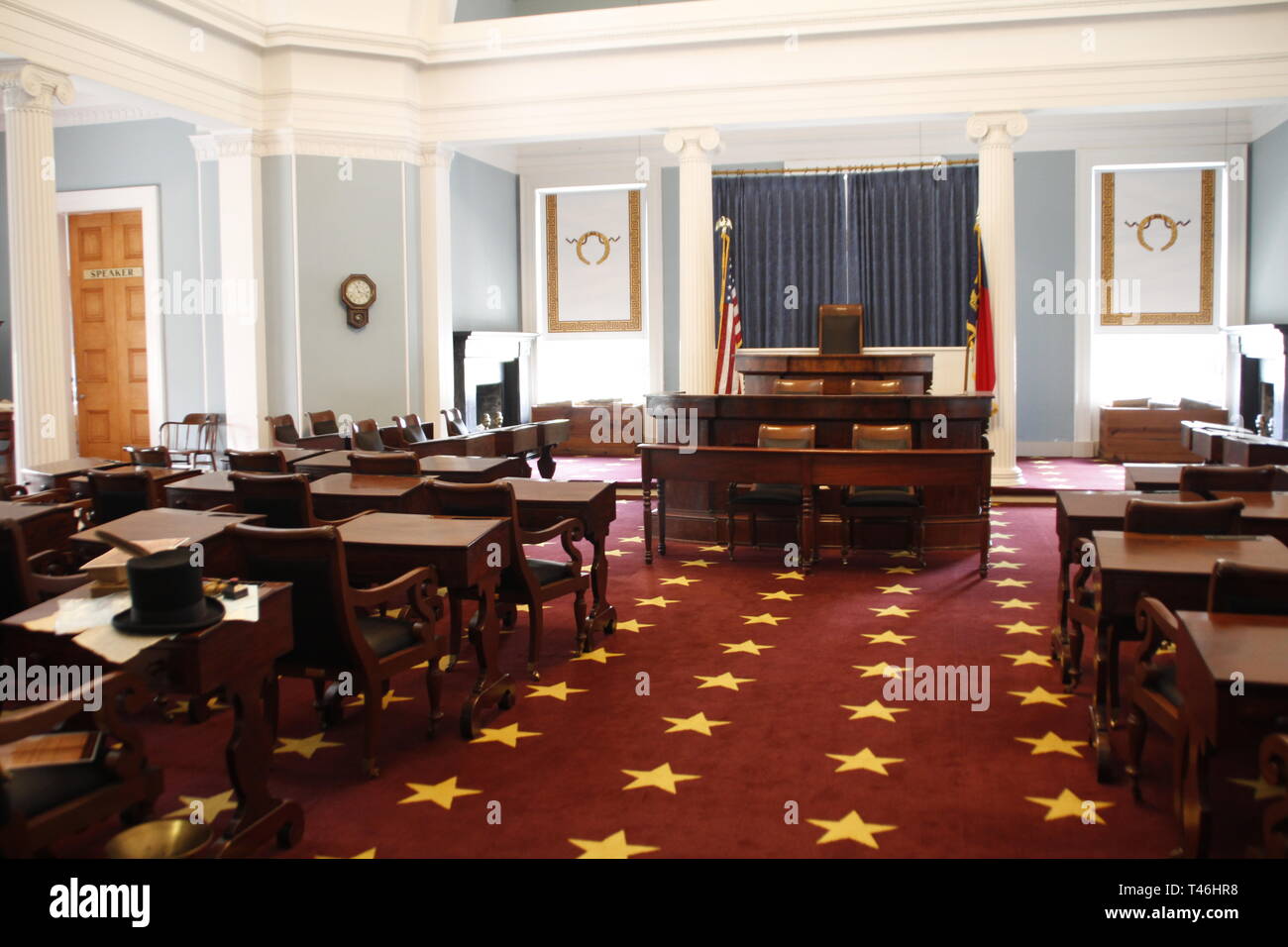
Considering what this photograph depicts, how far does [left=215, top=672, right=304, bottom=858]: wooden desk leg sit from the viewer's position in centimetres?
314

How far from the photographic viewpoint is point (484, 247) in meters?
14.4

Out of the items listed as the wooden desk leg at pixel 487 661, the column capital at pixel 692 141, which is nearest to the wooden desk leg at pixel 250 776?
the wooden desk leg at pixel 487 661

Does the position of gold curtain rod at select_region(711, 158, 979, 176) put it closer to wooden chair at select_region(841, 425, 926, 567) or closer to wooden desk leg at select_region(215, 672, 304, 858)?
wooden chair at select_region(841, 425, 926, 567)

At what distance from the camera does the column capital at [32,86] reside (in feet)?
26.9

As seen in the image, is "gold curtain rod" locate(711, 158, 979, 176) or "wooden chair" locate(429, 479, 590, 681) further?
"gold curtain rod" locate(711, 158, 979, 176)

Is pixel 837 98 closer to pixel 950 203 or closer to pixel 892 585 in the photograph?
pixel 950 203

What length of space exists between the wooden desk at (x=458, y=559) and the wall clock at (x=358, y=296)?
280 inches

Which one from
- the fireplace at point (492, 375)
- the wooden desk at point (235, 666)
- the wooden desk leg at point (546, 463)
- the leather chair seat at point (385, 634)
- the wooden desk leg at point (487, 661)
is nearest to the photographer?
the wooden desk at point (235, 666)

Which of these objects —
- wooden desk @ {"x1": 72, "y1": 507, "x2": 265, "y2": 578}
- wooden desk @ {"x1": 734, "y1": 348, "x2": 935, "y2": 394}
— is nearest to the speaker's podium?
wooden desk @ {"x1": 734, "y1": 348, "x2": 935, "y2": 394}

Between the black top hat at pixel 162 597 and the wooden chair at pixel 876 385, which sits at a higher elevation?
the wooden chair at pixel 876 385

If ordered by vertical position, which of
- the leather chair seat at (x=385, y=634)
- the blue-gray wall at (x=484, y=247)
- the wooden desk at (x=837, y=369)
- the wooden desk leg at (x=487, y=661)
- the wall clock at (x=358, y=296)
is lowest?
the wooden desk leg at (x=487, y=661)

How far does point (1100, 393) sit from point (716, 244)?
17.9 feet

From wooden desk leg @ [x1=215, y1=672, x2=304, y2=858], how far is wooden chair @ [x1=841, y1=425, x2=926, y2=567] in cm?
493

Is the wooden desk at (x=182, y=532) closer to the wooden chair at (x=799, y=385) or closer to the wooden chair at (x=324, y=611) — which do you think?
the wooden chair at (x=324, y=611)
